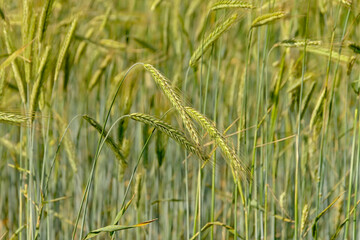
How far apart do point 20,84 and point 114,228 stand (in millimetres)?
560

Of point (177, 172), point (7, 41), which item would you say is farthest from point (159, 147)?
point (7, 41)

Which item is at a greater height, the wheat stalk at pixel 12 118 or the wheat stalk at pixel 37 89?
the wheat stalk at pixel 37 89

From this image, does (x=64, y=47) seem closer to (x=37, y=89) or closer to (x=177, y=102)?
(x=37, y=89)

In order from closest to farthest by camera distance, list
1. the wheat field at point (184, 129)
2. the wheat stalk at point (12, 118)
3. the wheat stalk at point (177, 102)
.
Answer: the wheat stalk at point (177, 102), the wheat stalk at point (12, 118), the wheat field at point (184, 129)

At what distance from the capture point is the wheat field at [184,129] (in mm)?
1744

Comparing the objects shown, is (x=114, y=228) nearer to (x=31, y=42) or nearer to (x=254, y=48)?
(x=31, y=42)

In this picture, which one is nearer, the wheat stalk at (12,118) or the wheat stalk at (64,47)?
the wheat stalk at (12,118)

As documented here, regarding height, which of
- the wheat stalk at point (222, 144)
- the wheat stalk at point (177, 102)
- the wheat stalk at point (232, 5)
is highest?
the wheat stalk at point (232, 5)

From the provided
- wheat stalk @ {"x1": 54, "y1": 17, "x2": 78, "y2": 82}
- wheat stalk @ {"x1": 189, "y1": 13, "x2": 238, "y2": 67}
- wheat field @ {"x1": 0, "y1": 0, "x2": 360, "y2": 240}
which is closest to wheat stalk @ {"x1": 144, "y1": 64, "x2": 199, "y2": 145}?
wheat field @ {"x1": 0, "y1": 0, "x2": 360, "y2": 240}

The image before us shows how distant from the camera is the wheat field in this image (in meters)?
1.74

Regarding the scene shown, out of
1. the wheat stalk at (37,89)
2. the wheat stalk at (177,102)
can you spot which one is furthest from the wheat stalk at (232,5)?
the wheat stalk at (37,89)

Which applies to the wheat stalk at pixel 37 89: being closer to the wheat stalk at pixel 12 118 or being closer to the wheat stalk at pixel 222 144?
the wheat stalk at pixel 12 118

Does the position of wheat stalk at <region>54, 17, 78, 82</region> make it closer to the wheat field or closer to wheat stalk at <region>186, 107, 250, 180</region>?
the wheat field

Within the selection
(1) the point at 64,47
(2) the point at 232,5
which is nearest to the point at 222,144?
(2) the point at 232,5
